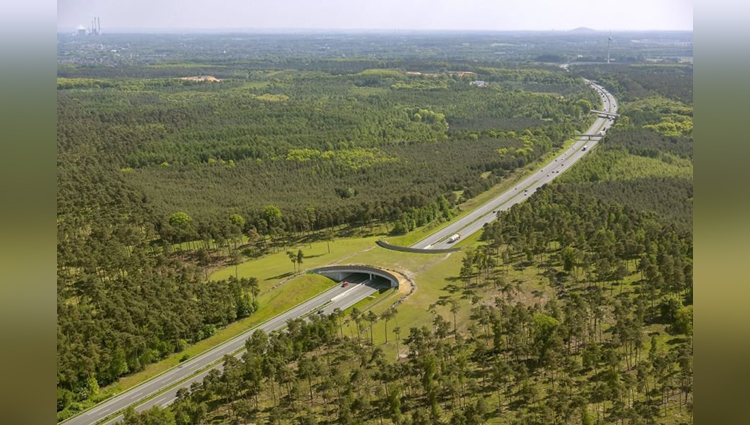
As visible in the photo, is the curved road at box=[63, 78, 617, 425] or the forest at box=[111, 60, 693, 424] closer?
the forest at box=[111, 60, 693, 424]

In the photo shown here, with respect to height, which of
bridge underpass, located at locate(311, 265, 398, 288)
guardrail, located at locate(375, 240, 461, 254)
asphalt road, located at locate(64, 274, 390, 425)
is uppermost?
guardrail, located at locate(375, 240, 461, 254)

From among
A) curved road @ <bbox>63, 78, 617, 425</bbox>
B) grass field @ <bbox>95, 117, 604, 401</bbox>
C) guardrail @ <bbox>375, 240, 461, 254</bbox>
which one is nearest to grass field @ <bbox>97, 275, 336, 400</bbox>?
grass field @ <bbox>95, 117, 604, 401</bbox>

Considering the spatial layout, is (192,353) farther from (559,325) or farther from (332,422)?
(559,325)

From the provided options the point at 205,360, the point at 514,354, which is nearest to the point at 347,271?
the point at 205,360

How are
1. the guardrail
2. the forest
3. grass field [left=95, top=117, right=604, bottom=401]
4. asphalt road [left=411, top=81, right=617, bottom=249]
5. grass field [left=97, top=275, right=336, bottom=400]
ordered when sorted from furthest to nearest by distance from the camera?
asphalt road [left=411, top=81, right=617, bottom=249] < the guardrail < grass field [left=95, top=117, right=604, bottom=401] < grass field [left=97, top=275, right=336, bottom=400] < the forest

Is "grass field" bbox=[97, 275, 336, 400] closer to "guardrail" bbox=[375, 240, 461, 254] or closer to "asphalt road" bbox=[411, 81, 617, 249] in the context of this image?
"guardrail" bbox=[375, 240, 461, 254]

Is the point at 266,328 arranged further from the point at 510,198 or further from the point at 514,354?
the point at 510,198

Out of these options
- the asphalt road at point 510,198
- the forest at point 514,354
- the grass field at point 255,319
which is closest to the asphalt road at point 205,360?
the grass field at point 255,319

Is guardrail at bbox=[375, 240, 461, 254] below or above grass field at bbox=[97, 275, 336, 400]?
above
